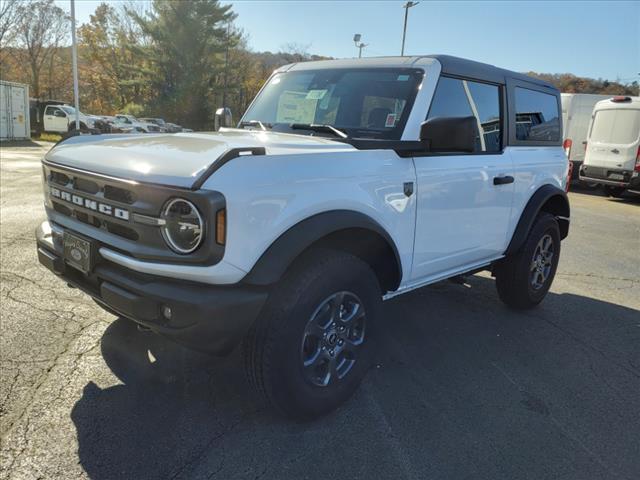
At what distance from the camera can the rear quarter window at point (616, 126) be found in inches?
529

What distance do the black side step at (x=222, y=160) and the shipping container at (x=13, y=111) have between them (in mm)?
25076

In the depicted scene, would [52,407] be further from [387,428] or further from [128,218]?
[387,428]

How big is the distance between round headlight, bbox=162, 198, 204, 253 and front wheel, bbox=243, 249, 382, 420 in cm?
48

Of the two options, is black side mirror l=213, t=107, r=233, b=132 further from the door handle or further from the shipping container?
the shipping container

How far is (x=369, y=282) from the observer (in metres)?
2.83

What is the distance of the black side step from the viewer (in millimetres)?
2105

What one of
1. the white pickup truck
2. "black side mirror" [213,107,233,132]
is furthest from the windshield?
the white pickup truck

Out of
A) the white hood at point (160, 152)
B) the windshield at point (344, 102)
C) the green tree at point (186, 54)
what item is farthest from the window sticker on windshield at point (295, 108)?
the green tree at point (186, 54)

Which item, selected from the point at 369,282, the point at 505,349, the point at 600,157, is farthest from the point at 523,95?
the point at 600,157

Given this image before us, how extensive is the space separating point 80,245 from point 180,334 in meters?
0.81

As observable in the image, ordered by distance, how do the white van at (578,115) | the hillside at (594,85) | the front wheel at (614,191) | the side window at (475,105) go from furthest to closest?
the hillside at (594,85), the white van at (578,115), the front wheel at (614,191), the side window at (475,105)

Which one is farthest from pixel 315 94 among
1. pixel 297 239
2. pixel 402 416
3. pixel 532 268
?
pixel 532 268

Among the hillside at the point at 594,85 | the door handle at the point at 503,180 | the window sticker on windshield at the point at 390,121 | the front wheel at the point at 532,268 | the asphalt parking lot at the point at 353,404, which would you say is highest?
the hillside at the point at 594,85

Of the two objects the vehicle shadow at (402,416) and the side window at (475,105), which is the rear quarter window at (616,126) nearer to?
the vehicle shadow at (402,416)
